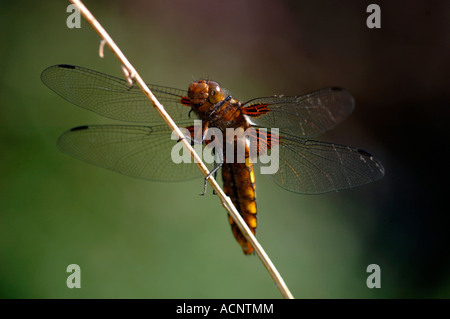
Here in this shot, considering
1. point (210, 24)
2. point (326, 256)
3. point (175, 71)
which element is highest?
point (210, 24)

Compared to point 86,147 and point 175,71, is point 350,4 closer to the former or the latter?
point 175,71

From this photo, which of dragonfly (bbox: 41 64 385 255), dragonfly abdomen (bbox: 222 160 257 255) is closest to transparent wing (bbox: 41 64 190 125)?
dragonfly (bbox: 41 64 385 255)

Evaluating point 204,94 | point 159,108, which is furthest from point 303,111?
point 159,108

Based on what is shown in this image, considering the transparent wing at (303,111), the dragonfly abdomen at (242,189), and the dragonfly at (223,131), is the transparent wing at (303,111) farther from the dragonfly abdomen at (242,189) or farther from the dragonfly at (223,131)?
the dragonfly abdomen at (242,189)

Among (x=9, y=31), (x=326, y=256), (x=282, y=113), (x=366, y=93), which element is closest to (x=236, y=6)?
(x=366, y=93)

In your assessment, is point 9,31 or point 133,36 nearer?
point 9,31

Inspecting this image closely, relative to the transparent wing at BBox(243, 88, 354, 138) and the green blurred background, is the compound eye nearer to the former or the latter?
the transparent wing at BBox(243, 88, 354, 138)
